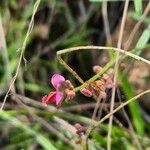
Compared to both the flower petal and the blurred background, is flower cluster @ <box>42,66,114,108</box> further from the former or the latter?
the blurred background

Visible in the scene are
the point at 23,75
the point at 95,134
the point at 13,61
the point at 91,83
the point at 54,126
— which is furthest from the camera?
the point at 23,75

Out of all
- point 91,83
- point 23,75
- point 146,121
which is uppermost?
point 91,83

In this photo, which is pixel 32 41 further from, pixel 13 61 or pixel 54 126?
pixel 54 126

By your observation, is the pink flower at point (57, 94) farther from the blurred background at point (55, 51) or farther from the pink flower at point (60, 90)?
the blurred background at point (55, 51)

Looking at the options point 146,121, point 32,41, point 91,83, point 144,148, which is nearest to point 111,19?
point 32,41

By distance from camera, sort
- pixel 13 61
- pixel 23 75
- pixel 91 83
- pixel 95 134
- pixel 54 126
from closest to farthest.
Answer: pixel 91 83
pixel 95 134
pixel 54 126
pixel 13 61
pixel 23 75

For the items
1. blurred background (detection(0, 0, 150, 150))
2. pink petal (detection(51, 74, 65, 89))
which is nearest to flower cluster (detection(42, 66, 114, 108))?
pink petal (detection(51, 74, 65, 89))

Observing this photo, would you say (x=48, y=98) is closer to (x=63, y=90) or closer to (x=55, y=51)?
(x=63, y=90)

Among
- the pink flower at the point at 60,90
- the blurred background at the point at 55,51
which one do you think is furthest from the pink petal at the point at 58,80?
the blurred background at the point at 55,51

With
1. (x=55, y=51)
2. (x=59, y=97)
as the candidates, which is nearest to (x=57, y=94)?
(x=59, y=97)

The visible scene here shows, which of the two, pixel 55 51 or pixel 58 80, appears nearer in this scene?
pixel 58 80

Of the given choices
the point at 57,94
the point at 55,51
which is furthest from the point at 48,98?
the point at 55,51
